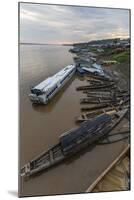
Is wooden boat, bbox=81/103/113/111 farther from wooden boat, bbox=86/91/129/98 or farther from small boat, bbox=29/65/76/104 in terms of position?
small boat, bbox=29/65/76/104

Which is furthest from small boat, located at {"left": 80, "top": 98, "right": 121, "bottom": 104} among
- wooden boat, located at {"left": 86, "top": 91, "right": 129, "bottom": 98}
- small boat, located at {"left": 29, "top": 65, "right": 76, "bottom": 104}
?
small boat, located at {"left": 29, "top": 65, "right": 76, "bottom": 104}

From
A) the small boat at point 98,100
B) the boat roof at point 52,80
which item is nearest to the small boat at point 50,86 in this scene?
the boat roof at point 52,80

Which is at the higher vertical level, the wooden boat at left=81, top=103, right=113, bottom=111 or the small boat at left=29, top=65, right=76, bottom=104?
the small boat at left=29, top=65, right=76, bottom=104

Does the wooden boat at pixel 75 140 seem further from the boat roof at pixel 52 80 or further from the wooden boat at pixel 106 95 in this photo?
the boat roof at pixel 52 80

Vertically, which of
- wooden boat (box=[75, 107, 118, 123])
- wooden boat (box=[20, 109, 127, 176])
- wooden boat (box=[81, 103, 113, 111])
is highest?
wooden boat (box=[81, 103, 113, 111])

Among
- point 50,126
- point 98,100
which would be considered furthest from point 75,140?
point 98,100

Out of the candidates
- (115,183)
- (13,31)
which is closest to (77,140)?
(115,183)

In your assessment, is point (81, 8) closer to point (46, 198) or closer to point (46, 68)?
point (46, 68)
